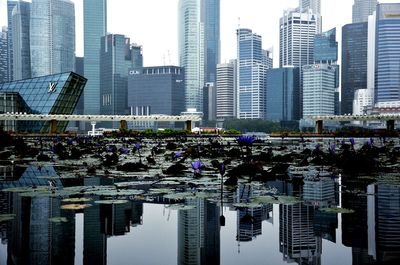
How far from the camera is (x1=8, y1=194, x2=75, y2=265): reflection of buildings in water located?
401 cm

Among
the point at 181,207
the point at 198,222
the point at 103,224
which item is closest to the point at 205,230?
the point at 198,222

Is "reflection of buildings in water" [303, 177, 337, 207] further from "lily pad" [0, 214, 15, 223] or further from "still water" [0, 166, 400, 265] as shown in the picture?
"lily pad" [0, 214, 15, 223]

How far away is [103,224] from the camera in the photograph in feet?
17.4

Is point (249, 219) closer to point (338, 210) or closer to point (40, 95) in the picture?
point (338, 210)

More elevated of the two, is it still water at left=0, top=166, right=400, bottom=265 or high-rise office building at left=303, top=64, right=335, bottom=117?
high-rise office building at left=303, top=64, right=335, bottom=117

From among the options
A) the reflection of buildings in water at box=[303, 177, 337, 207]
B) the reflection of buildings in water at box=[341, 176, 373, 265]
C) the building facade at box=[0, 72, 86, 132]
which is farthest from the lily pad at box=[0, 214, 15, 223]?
the building facade at box=[0, 72, 86, 132]

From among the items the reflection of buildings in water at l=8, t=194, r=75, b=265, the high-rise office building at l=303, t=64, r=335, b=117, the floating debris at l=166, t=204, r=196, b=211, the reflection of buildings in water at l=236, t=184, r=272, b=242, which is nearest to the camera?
the reflection of buildings in water at l=8, t=194, r=75, b=265

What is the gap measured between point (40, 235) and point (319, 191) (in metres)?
4.80

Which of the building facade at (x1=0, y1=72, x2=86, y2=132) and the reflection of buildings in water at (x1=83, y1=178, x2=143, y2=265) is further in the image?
the building facade at (x1=0, y1=72, x2=86, y2=132)

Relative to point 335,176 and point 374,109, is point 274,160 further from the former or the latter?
point 374,109

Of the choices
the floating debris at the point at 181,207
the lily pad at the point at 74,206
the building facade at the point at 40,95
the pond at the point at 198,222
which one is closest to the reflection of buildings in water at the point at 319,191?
the pond at the point at 198,222

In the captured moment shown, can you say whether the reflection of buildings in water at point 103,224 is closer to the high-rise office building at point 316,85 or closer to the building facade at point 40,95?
the building facade at point 40,95

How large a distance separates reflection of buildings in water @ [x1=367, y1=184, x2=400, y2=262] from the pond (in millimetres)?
11

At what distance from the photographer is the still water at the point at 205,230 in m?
4.09
